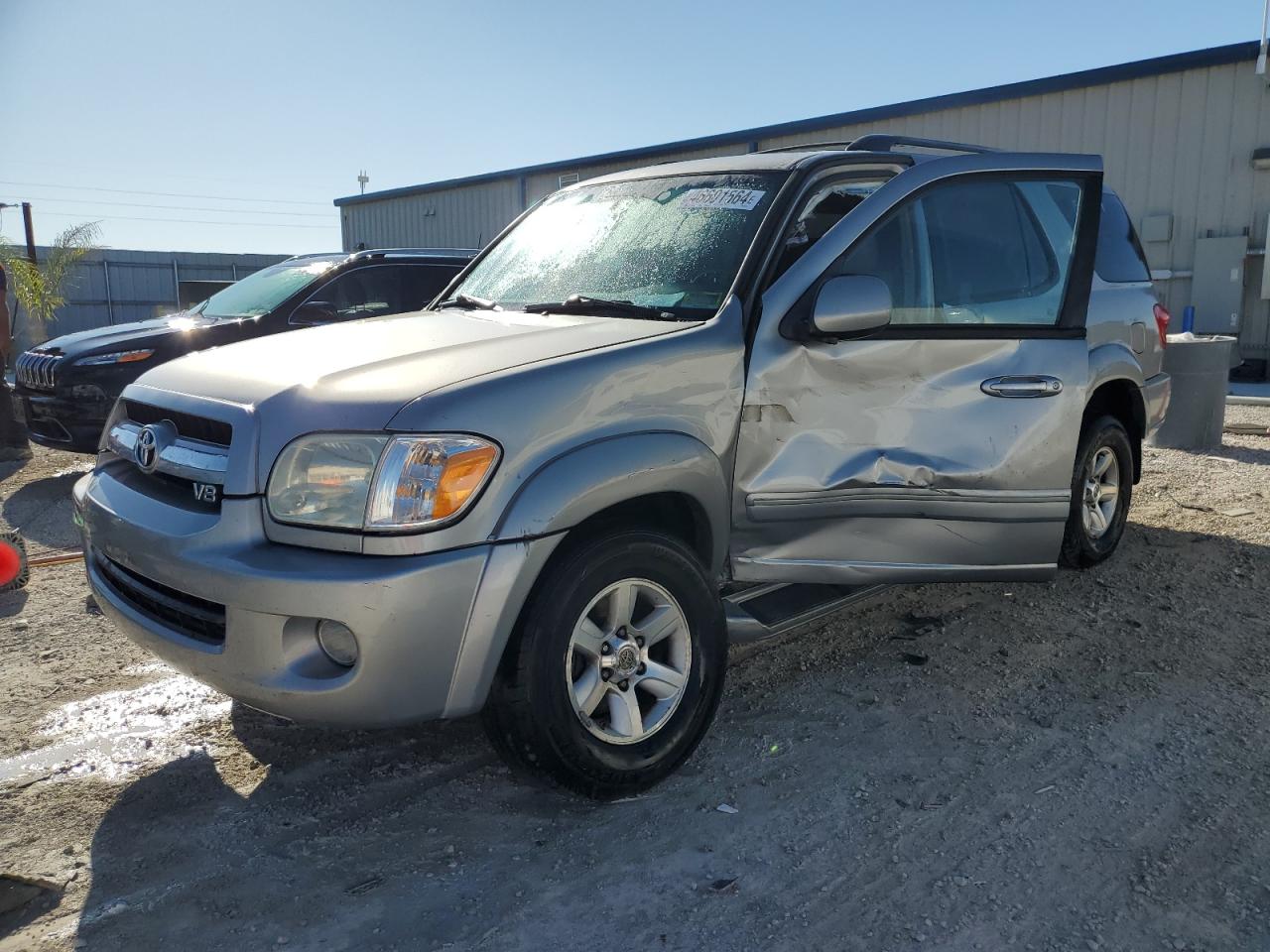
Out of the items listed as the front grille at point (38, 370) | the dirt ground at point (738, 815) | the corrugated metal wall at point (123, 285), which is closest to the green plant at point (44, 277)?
the corrugated metal wall at point (123, 285)

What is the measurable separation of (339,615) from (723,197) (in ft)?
6.94

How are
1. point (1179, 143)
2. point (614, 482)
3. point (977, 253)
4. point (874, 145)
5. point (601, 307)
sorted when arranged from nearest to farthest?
point (614, 482) < point (601, 307) < point (977, 253) < point (874, 145) < point (1179, 143)

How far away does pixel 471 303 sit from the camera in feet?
13.5

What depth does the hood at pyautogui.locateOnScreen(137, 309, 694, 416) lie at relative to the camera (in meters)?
2.82

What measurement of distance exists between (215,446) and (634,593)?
1.27 metres

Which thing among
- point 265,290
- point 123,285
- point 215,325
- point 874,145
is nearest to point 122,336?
point 215,325

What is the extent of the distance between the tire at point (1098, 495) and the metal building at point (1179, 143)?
11223 mm

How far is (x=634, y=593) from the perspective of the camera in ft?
10.0

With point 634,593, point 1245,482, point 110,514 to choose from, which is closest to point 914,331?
point 634,593

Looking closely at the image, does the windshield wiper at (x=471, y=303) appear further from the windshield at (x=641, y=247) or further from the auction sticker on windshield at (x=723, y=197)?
the auction sticker on windshield at (x=723, y=197)

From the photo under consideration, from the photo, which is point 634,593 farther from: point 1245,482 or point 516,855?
point 1245,482

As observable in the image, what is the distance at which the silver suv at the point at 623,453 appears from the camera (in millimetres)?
2670

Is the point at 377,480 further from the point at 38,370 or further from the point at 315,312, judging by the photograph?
the point at 38,370

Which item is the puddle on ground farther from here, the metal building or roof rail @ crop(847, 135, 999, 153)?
the metal building
